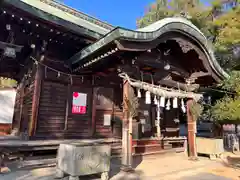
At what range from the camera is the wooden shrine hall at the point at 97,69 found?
525 centimetres

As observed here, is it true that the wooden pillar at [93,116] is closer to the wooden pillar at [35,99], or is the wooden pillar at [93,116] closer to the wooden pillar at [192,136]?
the wooden pillar at [35,99]

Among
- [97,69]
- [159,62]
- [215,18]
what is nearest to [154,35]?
[159,62]

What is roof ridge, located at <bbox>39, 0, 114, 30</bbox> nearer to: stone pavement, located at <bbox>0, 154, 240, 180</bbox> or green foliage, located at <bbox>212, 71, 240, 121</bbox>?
green foliage, located at <bbox>212, 71, 240, 121</bbox>

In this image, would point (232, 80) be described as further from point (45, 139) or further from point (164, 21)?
point (45, 139)

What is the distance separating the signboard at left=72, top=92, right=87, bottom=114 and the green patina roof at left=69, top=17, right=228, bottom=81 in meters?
1.19

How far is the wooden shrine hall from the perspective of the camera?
5254 millimetres

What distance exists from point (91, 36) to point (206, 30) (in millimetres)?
11500

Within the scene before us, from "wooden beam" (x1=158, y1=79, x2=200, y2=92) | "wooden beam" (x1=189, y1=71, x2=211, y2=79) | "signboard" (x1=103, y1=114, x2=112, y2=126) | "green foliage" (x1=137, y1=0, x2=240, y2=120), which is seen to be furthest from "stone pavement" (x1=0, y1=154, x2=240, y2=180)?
"wooden beam" (x1=189, y1=71, x2=211, y2=79)

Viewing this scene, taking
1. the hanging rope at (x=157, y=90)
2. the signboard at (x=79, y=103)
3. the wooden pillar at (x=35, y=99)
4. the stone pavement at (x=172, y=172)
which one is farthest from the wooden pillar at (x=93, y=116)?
the hanging rope at (x=157, y=90)

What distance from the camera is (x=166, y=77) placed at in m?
7.09

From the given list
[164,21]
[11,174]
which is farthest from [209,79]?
[11,174]

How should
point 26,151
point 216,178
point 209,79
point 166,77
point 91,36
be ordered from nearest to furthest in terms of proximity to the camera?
point 216,178 → point 26,151 → point 91,36 → point 166,77 → point 209,79

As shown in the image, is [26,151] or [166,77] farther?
[166,77]

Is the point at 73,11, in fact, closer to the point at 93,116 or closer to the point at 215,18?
the point at 93,116
